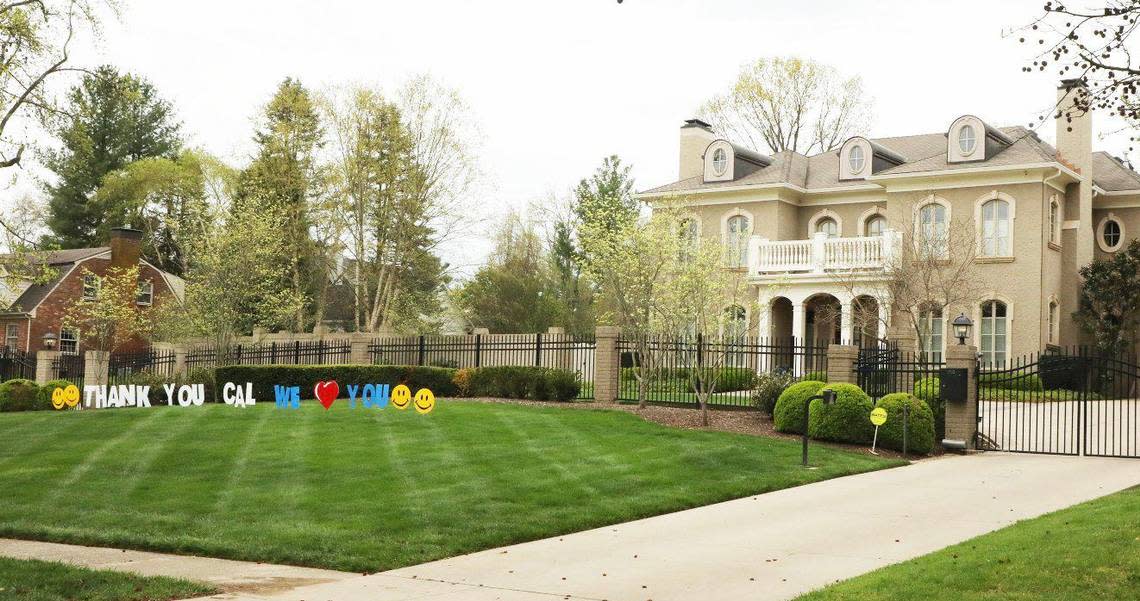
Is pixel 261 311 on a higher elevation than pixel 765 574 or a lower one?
higher

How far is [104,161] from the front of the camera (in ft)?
200

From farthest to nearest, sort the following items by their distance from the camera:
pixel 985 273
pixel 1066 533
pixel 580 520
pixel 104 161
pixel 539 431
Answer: pixel 104 161 → pixel 985 273 → pixel 539 431 → pixel 580 520 → pixel 1066 533

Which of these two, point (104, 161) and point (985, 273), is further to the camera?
point (104, 161)

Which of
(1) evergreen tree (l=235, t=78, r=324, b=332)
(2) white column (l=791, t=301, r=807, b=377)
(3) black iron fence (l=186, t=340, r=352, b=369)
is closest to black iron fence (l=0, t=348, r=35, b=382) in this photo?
(3) black iron fence (l=186, t=340, r=352, b=369)

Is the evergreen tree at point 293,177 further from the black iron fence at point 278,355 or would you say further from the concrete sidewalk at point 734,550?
the concrete sidewalk at point 734,550

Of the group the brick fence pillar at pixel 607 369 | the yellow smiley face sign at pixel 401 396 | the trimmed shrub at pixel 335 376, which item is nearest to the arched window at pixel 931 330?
the brick fence pillar at pixel 607 369

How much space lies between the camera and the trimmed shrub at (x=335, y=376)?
2502 cm

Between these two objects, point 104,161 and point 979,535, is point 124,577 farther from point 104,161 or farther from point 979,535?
point 104,161

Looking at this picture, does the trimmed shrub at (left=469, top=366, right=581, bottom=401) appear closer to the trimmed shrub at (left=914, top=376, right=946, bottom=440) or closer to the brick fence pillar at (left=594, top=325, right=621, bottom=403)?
the brick fence pillar at (left=594, top=325, right=621, bottom=403)

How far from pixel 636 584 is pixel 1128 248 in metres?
31.5

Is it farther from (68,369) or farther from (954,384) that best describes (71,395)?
(954,384)

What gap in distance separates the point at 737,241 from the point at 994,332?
890 cm

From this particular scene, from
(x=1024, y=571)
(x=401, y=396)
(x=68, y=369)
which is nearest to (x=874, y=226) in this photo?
(x=401, y=396)

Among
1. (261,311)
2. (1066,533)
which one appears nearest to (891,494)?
(1066,533)
